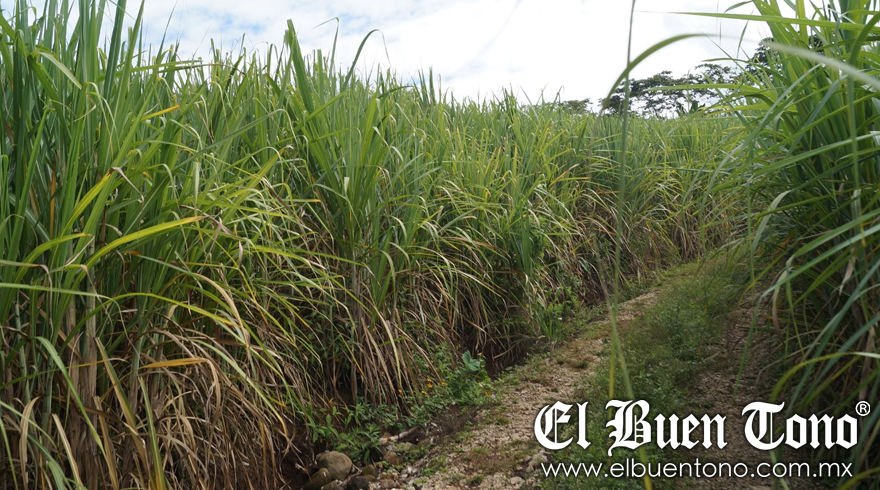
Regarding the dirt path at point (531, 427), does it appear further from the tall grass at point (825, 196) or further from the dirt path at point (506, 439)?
the tall grass at point (825, 196)

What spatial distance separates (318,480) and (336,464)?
95 mm

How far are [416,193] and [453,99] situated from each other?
2173mm

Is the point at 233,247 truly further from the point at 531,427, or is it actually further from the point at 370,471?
the point at 531,427

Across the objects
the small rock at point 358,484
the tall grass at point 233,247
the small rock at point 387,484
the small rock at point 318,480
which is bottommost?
the small rock at point 387,484

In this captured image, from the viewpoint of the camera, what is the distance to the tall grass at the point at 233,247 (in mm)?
1492

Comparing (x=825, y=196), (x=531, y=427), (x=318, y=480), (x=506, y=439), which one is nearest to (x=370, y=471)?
(x=318, y=480)

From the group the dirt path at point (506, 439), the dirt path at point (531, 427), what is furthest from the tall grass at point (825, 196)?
the dirt path at point (506, 439)

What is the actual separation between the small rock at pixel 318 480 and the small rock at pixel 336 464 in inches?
0.8

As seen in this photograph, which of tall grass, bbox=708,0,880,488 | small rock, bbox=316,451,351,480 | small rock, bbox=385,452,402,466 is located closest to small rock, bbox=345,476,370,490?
small rock, bbox=316,451,351,480

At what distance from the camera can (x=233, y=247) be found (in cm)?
204

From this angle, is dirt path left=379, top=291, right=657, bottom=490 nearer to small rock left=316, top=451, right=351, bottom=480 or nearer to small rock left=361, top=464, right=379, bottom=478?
small rock left=361, top=464, right=379, bottom=478

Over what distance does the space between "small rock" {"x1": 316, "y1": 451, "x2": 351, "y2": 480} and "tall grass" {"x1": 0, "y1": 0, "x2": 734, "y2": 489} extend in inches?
6.7

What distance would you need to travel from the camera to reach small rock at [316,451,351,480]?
8.02 ft

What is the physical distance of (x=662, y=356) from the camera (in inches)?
123
